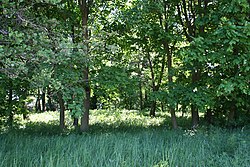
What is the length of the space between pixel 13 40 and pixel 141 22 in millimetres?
3870

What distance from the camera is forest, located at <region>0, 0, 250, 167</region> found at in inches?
136

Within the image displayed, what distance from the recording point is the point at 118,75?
5.85 metres

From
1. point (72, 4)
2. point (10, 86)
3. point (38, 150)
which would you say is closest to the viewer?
point (38, 150)

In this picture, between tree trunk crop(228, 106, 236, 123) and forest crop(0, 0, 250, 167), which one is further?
tree trunk crop(228, 106, 236, 123)

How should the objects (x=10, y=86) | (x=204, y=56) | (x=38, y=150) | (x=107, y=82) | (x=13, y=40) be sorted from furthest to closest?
(x=10, y=86) → (x=107, y=82) → (x=204, y=56) → (x=38, y=150) → (x=13, y=40)

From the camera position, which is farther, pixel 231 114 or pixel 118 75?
pixel 231 114

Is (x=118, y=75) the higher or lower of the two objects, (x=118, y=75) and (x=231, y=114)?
the higher

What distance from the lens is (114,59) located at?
6742 mm

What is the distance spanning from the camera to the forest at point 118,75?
345 centimetres

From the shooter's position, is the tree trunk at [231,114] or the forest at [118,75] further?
the tree trunk at [231,114]

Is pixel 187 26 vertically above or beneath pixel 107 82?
above

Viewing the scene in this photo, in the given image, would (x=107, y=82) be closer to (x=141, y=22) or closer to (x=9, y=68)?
(x=141, y=22)

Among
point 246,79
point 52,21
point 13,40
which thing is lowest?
point 246,79

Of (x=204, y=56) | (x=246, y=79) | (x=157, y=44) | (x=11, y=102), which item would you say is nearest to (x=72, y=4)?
(x=157, y=44)
